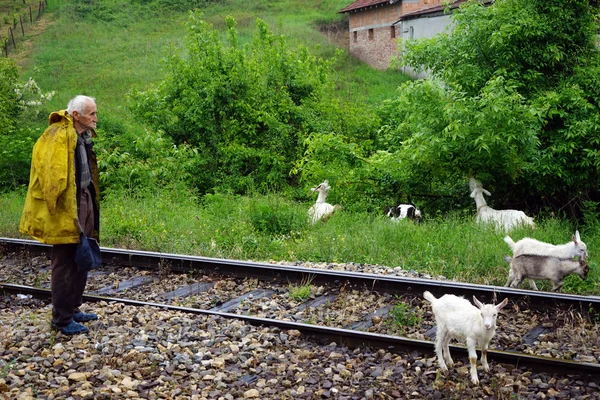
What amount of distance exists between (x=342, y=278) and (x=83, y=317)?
3.01 metres

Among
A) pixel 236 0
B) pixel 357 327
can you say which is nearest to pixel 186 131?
pixel 357 327

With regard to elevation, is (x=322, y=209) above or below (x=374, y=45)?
below

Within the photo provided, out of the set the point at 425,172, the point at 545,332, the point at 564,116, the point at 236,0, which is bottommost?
the point at 545,332

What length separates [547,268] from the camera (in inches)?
278

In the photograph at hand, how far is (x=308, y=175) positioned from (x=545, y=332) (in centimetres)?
861

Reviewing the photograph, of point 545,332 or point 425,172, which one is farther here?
point 425,172

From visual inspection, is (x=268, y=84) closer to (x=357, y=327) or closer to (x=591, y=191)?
(x=591, y=191)

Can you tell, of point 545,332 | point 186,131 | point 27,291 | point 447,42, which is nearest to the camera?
point 545,332

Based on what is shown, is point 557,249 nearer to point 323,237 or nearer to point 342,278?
point 342,278

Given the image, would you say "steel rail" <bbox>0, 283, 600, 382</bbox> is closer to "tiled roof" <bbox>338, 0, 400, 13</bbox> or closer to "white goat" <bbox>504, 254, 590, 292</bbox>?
"white goat" <bbox>504, 254, 590, 292</bbox>

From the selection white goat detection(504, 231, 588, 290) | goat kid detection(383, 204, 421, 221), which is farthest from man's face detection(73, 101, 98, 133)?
goat kid detection(383, 204, 421, 221)

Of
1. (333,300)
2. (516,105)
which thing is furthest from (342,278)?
(516,105)

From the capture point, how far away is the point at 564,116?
11.8 meters

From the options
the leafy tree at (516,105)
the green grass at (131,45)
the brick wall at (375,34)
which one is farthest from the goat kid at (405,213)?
the brick wall at (375,34)
